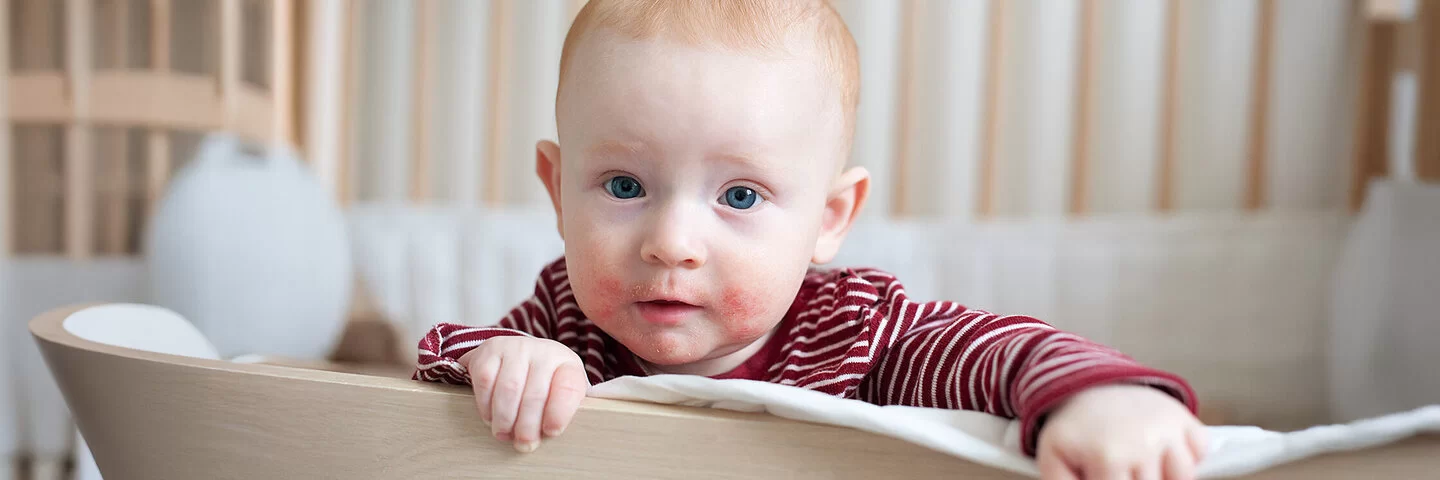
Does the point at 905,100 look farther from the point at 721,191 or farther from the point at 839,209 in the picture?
the point at 721,191

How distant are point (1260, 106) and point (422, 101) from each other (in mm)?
1326

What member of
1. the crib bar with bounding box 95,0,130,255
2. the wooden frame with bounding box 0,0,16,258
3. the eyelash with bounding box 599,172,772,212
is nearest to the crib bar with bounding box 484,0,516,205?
the crib bar with bounding box 95,0,130,255

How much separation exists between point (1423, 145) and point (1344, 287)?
0.89 feet

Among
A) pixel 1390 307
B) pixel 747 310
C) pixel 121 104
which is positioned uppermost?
pixel 121 104

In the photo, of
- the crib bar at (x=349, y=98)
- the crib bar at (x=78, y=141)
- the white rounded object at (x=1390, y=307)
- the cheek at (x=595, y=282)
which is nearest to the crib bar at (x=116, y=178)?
the crib bar at (x=78, y=141)

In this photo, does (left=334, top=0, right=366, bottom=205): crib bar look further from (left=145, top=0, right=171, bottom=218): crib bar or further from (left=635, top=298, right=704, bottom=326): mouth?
(left=635, top=298, right=704, bottom=326): mouth

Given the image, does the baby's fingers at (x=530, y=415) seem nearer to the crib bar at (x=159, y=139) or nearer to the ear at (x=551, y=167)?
the ear at (x=551, y=167)

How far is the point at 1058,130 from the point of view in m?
1.59

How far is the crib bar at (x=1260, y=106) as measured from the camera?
148 centimetres

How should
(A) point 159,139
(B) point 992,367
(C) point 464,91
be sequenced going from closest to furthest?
(B) point 992,367
(A) point 159,139
(C) point 464,91

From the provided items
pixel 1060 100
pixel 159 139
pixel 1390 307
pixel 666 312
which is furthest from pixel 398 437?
pixel 1060 100

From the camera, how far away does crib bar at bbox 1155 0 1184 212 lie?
59.4 inches

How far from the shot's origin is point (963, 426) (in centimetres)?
40

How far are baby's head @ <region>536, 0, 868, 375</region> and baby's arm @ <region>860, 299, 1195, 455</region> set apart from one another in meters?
0.08
